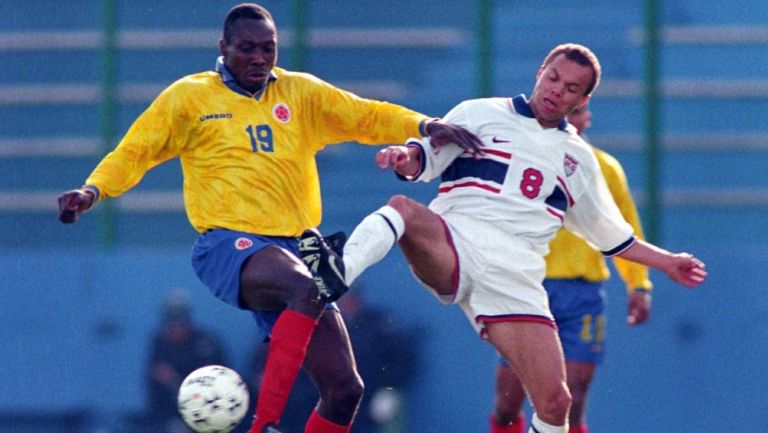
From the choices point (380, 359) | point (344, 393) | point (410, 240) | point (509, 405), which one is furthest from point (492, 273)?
point (380, 359)

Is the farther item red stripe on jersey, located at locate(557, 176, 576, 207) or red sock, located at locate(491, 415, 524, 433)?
red sock, located at locate(491, 415, 524, 433)

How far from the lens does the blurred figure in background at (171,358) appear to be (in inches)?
468

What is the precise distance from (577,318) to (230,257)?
2745 millimetres

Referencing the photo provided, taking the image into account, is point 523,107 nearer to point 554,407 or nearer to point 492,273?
point 492,273

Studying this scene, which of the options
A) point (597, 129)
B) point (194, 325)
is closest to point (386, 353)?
point (194, 325)

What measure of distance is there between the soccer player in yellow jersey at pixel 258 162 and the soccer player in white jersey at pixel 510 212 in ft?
0.59

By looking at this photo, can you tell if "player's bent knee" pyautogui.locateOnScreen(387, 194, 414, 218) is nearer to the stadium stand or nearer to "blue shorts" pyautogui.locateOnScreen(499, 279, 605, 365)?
"blue shorts" pyautogui.locateOnScreen(499, 279, 605, 365)

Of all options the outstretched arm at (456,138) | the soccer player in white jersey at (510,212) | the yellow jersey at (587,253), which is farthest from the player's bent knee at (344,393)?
the yellow jersey at (587,253)

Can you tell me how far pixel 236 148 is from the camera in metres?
7.82

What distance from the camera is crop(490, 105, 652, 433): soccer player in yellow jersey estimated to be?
31.0ft

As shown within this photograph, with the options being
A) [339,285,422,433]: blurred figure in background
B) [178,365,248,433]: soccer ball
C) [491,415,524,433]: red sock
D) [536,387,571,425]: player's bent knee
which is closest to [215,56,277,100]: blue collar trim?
[178,365,248,433]: soccer ball

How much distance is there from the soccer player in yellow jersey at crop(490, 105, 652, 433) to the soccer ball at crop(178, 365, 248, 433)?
86.4 inches

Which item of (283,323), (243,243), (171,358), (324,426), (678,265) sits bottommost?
(171,358)

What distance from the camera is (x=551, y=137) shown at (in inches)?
305
